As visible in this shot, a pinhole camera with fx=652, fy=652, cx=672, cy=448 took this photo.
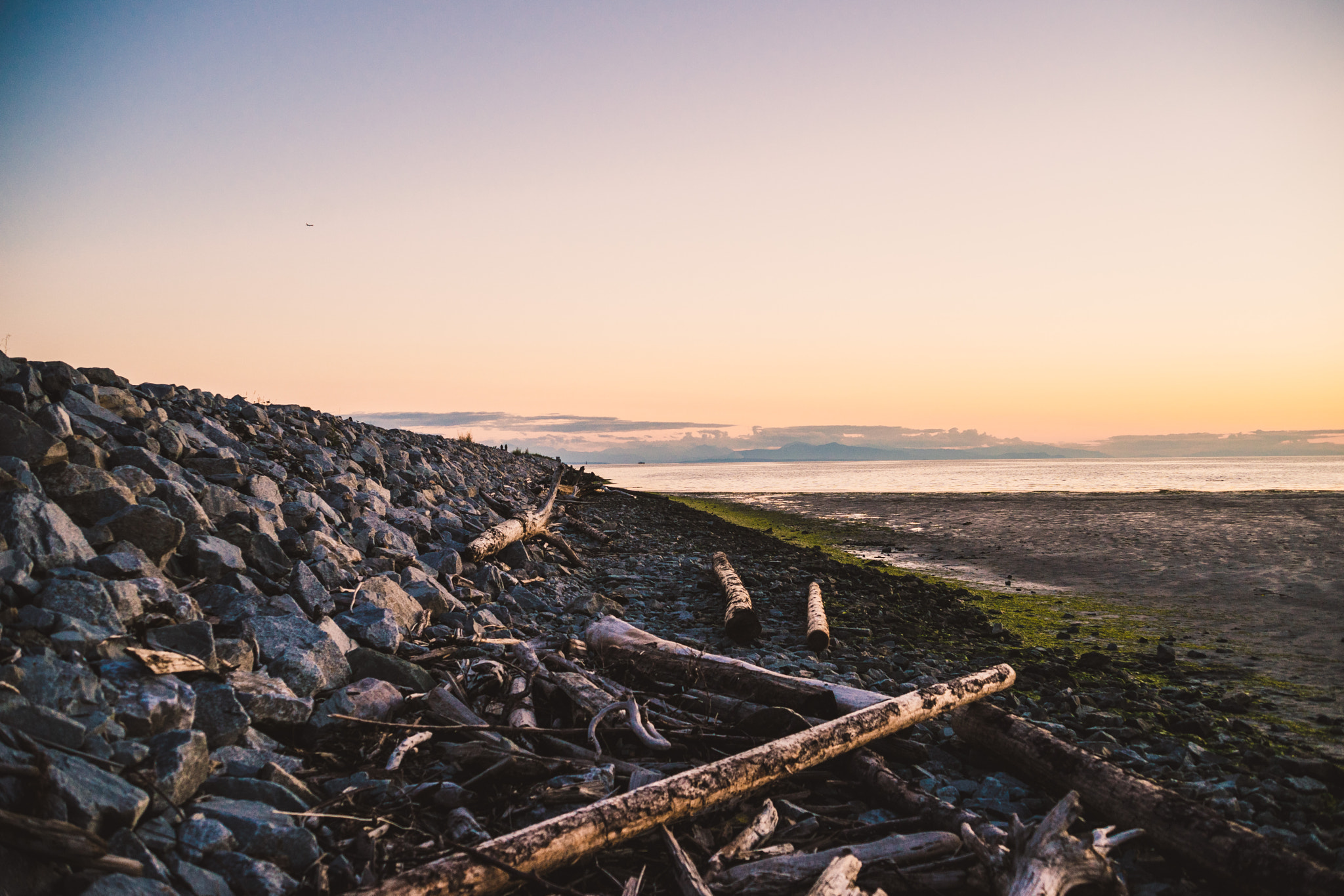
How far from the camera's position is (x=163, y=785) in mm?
3270

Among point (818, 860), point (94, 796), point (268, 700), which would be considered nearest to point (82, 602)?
point (268, 700)

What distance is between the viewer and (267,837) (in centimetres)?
333

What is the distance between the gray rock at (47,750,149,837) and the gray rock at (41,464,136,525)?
9.41 ft

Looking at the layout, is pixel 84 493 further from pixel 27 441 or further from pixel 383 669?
pixel 383 669

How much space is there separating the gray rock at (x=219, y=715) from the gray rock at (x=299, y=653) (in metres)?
0.66

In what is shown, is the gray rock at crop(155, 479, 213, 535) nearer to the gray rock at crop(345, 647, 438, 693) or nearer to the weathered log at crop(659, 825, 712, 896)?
the gray rock at crop(345, 647, 438, 693)

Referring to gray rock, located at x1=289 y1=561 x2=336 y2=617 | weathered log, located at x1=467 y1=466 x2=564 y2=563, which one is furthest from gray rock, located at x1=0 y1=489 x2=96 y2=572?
weathered log, located at x1=467 y1=466 x2=564 y2=563

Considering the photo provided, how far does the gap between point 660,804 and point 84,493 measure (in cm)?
514

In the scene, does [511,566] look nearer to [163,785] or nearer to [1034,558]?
[163,785]

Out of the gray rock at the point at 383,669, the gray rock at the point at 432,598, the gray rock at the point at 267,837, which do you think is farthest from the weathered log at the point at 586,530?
the gray rock at the point at 267,837

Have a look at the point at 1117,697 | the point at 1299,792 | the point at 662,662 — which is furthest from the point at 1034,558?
the point at 662,662

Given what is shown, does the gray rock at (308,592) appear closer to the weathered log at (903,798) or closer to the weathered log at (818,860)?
the weathered log at (818,860)

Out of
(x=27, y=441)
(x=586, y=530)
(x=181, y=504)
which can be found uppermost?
(x=27, y=441)

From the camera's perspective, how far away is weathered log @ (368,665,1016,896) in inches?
123
